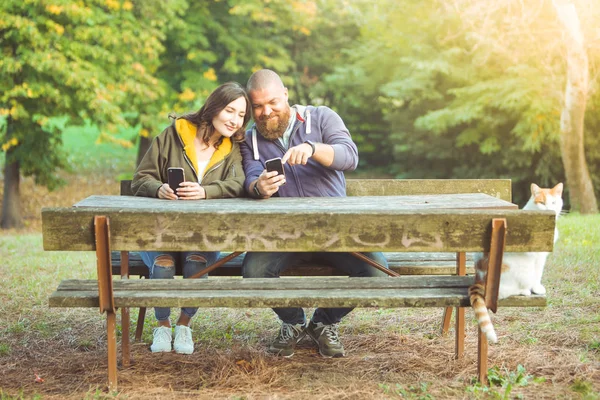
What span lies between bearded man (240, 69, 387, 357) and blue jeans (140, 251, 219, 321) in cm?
29

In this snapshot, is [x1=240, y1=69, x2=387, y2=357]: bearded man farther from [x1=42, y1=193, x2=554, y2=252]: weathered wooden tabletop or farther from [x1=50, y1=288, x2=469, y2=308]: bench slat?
[x1=42, y1=193, x2=554, y2=252]: weathered wooden tabletop

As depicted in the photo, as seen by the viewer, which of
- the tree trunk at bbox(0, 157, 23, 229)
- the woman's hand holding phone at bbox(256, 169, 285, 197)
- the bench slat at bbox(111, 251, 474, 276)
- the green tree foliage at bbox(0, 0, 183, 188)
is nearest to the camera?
the woman's hand holding phone at bbox(256, 169, 285, 197)

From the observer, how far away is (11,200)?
589 inches

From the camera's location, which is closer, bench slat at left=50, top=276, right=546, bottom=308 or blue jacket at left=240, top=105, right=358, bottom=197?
bench slat at left=50, top=276, right=546, bottom=308

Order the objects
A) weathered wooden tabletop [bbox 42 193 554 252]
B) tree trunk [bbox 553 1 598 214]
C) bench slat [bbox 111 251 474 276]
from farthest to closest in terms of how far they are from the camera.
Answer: tree trunk [bbox 553 1 598 214]
bench slat [bbox 111 251 474 276]
weathered wooden tabletop [bbox 42 193 554 252]

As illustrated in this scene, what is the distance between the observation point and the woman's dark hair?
4.36 metres

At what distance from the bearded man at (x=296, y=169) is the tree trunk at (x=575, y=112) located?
9.25 m

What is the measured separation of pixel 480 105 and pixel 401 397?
39.8 feet

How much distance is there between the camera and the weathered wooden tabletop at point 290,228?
314cm

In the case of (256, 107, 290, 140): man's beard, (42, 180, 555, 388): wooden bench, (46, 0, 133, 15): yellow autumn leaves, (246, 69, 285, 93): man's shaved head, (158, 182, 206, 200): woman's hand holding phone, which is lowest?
(42, 180, 555, 388): wooden bench

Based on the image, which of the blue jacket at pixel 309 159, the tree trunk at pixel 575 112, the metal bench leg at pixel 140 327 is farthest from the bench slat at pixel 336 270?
the tree trunk at pixel 575 112

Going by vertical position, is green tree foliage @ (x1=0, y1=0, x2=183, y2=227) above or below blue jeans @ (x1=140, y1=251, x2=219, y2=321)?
above

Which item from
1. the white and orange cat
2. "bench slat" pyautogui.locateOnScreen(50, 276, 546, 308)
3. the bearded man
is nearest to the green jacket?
the bearded man

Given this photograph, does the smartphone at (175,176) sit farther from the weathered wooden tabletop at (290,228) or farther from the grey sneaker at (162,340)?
the weathered wooden tabletop at (290,228)
